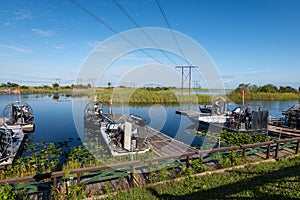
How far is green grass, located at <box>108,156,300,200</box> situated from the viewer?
401 centimetres

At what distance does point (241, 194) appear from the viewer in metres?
4.02

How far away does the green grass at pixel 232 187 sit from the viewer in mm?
4008

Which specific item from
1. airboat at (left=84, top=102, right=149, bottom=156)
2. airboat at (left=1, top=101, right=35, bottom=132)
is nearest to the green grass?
airboat at (left=84, top=102, right=149, bottom=156)

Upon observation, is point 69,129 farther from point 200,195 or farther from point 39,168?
point 200,195

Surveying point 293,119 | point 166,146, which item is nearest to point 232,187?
point 166,146

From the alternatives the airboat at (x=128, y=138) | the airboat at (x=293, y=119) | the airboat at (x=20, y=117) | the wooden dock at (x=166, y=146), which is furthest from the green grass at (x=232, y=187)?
the airboat at (x=20, y=117)

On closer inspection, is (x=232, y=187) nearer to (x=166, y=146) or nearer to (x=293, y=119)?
(x=166, y=146)

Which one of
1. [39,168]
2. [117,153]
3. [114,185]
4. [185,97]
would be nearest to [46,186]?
[114,185]

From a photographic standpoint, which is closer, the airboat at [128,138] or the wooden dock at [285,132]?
the airboat at [128,138]

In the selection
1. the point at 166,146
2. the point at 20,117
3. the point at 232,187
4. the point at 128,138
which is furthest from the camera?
the point at 20,117

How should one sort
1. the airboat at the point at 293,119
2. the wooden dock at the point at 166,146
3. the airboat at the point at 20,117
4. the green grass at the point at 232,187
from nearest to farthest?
1. the green grass at the point at 232,187
2. the wooden dock at the point at 166,146
3. the airboat at the point at 293,119
4. the airboat at the point at 20,117

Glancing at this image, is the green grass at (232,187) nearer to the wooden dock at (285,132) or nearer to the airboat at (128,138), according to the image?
the airboat at (128,138)

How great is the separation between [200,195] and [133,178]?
5.88ft

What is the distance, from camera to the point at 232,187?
4387mm
